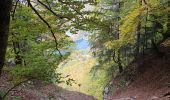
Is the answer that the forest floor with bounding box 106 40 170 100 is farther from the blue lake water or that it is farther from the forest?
the blue lake water

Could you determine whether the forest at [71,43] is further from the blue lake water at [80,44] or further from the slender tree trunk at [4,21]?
the blue lake water at [80,44]

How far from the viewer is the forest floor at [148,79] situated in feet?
52.4

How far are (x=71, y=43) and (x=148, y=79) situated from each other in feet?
40.1

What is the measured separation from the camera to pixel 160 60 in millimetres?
20734

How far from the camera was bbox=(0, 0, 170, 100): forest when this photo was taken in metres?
6.29

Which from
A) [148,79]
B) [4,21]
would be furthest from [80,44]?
[4,21]

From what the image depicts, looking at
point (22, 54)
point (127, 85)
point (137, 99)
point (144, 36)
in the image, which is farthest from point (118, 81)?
point (22, 54)

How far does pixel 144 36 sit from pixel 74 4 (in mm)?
17217

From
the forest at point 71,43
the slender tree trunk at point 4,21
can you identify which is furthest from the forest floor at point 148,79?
the slender tree trunk at point 4,21

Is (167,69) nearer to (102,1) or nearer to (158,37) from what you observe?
(158,37)

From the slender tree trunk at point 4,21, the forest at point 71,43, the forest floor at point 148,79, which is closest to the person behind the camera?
the slender tree trunk at point 4,21

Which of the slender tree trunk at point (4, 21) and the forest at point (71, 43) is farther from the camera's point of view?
the forest at point (71, 43)

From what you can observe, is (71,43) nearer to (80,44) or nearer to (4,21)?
(4,21)

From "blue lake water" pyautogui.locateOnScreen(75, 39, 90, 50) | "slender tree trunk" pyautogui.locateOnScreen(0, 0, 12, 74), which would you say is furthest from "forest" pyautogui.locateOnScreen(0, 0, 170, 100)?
"blue lake water" pyautogui.locateOnScreen(75, 39, 90, 50)
